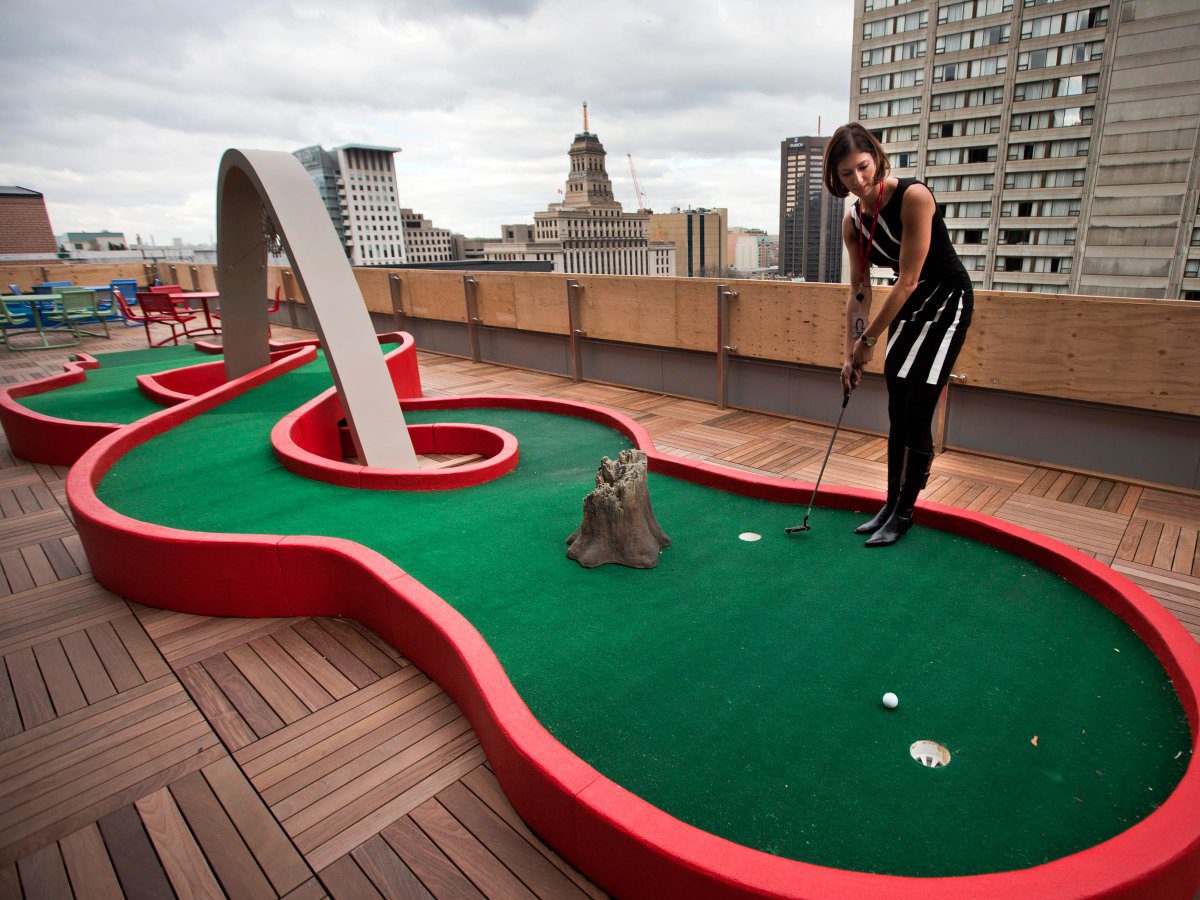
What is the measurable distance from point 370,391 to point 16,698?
89.0 inches

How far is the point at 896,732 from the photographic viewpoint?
1.84 m

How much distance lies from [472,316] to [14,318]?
9.43 m

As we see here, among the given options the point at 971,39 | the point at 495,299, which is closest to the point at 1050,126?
the point at 971,39

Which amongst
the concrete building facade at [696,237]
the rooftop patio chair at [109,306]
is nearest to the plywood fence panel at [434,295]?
the rooftop patio chair at [109,306]

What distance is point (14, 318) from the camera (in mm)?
11711

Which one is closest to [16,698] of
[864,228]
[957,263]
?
[864,228]

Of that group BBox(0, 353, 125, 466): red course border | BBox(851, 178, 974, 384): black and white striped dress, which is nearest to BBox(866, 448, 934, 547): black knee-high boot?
BBox(851, 178, 974, 384): black and white striped dress

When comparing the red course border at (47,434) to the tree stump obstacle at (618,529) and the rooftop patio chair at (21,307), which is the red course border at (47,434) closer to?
the tree stump obstacle at (618,529)

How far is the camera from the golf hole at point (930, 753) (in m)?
1.73

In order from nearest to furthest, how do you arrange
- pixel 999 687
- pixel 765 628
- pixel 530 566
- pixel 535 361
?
pixel 999 687
pixel 765 628
pixel 530 566
pixel 535 361

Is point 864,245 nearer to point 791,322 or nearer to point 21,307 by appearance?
point 791,322

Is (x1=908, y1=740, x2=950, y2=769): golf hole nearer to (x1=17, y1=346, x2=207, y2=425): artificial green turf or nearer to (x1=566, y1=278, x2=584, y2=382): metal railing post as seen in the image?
(x1=17, y1=346, x2=207, y2=425): artificial green turf

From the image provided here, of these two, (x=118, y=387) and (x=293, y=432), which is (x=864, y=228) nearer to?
(x=293, y=432)

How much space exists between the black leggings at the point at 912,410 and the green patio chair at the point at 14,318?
45.4 feet
